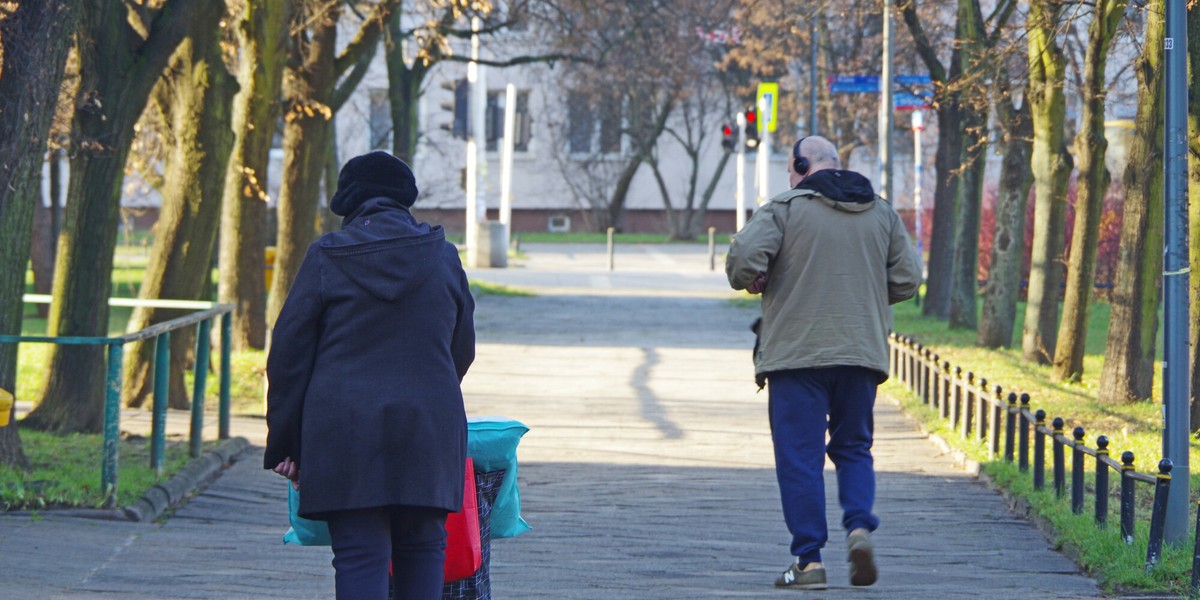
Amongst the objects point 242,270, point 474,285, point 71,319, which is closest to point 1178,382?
point 71,319

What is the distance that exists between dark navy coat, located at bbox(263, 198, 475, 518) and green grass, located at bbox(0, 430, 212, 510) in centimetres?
421

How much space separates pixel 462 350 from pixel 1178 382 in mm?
3745

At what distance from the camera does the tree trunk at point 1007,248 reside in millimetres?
18297

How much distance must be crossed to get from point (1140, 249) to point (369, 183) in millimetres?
9120

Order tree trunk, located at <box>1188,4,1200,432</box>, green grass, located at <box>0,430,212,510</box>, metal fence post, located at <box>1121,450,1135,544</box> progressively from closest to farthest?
metal fence post, located at <box>1121,450,1135,544</box> → green grass, located at <box>0,430,212,510</box> → tree trunk, located at <box>1188,4,1200,432</box>

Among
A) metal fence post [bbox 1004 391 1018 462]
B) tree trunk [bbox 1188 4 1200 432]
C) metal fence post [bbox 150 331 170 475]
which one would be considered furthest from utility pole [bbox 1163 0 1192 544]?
metal fence post [bbox 150 331 170 475]

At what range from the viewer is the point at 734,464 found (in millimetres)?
11125

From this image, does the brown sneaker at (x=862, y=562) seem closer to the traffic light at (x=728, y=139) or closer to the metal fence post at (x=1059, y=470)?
the metal fence post at (x=1059, y=470)

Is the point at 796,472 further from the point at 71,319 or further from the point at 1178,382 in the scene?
the point at 71,319

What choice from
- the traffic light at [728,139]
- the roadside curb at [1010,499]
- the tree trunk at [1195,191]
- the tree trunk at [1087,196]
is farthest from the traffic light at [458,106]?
the tree trunk at [1195,191]

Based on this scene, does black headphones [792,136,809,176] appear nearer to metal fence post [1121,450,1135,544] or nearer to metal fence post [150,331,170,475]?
metal fence post [1121,450,1135,544]

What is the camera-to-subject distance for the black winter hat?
4.73 metres

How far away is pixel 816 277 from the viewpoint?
22.0 feet

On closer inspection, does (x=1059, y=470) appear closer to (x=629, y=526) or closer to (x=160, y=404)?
(x=629, y=526)
